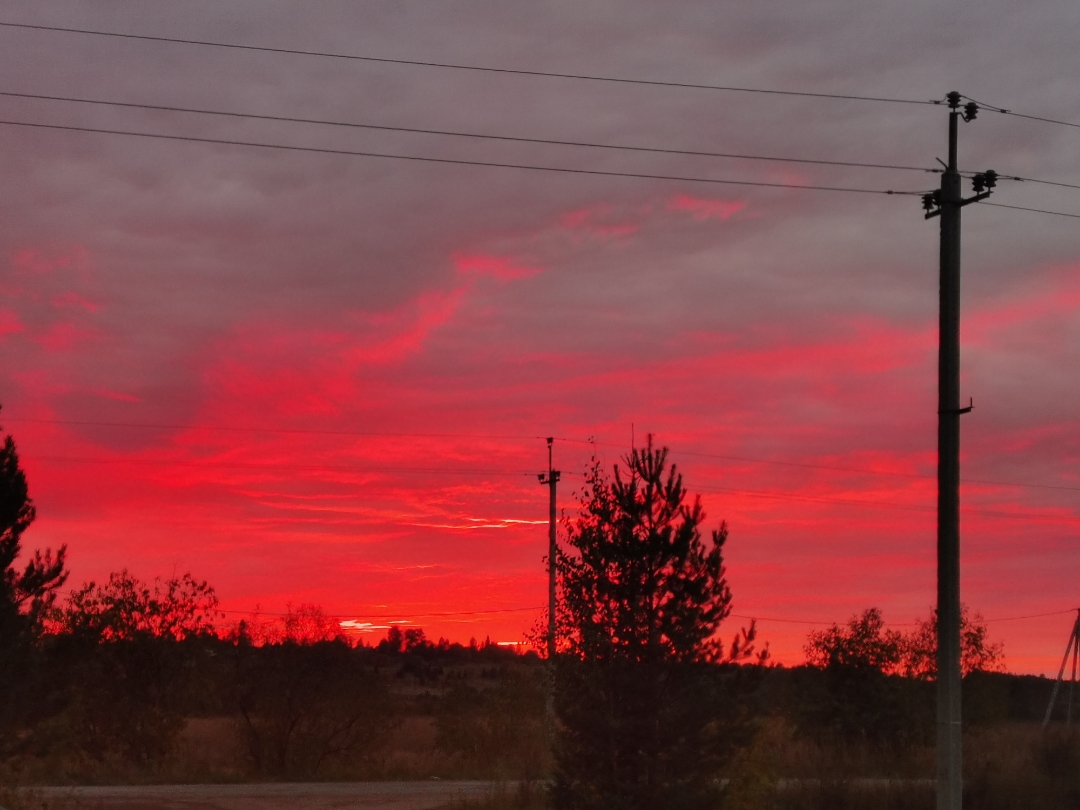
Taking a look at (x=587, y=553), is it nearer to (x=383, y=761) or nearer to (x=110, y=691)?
(x=383, y=761)

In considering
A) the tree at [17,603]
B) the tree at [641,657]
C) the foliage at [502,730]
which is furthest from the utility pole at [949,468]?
the foliage at [502,730]

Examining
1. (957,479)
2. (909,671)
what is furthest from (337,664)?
(957,479)

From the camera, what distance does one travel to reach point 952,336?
16531mm

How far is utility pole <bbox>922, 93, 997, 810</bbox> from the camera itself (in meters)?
15.4

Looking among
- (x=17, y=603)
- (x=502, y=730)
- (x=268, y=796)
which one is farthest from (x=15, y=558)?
(x=502, y=730)

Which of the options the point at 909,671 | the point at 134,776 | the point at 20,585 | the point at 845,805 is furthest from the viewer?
the point at 909,671

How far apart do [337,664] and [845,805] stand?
819 inches

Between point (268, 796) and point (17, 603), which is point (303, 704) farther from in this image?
point (17, 603)

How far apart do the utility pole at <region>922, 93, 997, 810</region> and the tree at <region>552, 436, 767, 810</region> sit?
5.47 meters

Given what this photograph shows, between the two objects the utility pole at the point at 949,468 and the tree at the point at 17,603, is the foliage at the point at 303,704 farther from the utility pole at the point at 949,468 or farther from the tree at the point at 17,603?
the utility pole at the point at 949,468

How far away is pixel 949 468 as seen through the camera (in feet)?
53.2

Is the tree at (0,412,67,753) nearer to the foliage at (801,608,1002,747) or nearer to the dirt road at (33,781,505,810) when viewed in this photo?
the dirt road at (33,781,505,810)

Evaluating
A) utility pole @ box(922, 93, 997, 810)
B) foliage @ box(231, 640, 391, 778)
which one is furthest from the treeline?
utility pole @ box(922, 93, 997, 810)

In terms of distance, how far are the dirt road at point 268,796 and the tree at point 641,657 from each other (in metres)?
13.6
